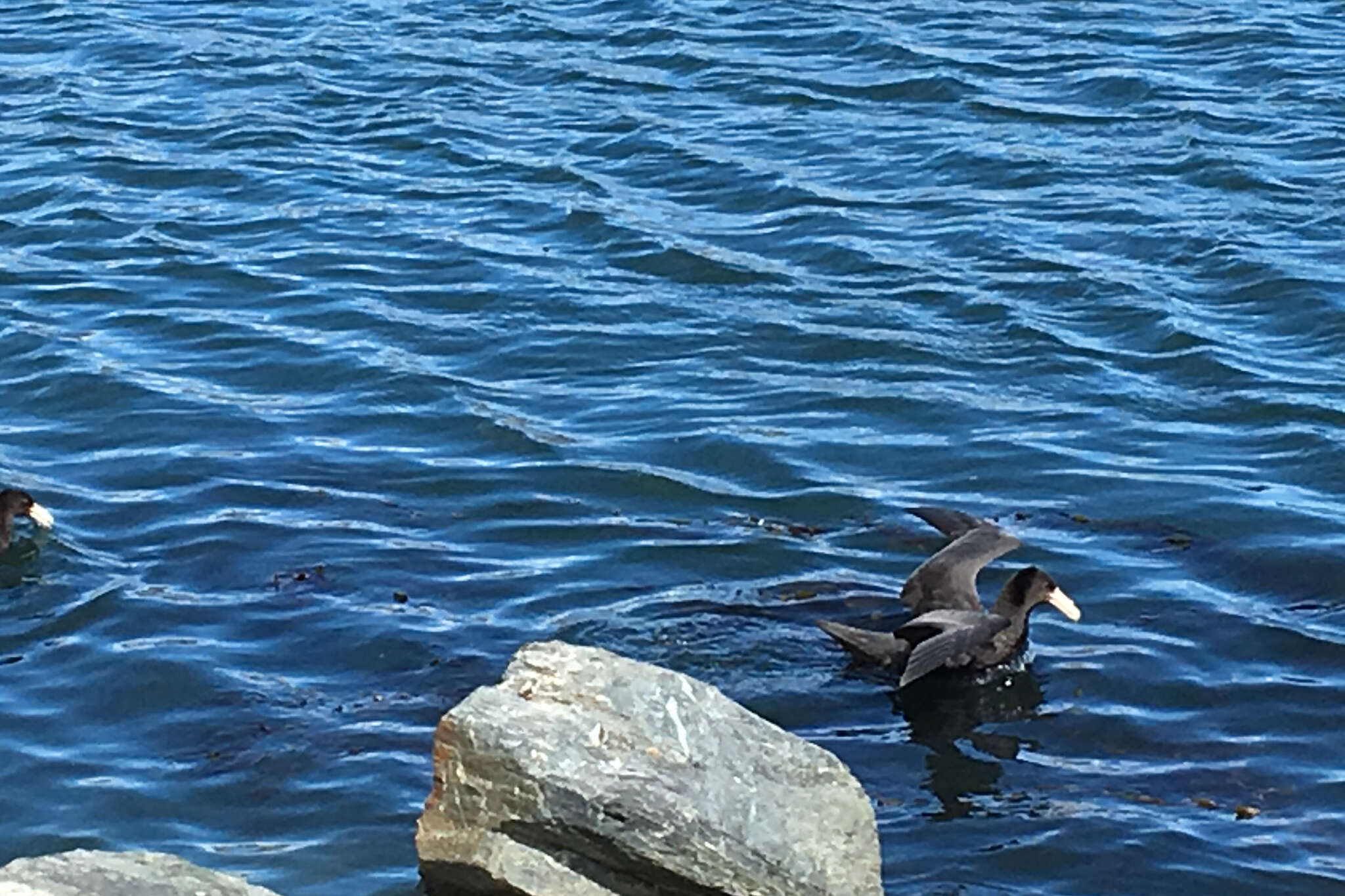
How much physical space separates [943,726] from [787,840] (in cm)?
281

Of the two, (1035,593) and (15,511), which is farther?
(15,511)

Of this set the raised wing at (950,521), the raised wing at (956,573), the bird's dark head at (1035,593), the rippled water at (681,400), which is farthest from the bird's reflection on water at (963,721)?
the raised wing at (950,521)

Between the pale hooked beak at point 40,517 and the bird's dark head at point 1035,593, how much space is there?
5.00m

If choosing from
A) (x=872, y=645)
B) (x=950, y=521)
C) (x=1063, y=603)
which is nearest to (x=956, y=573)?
(x=1063, y=603)

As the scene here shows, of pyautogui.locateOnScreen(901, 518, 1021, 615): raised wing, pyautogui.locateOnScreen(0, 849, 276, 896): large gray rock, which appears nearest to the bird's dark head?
pyautogui.locateOnScreen(901, 518, 1021, 615): raised wing

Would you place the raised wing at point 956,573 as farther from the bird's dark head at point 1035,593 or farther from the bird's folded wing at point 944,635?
the bird's folded wing at point 944,635

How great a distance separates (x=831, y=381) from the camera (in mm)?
15211

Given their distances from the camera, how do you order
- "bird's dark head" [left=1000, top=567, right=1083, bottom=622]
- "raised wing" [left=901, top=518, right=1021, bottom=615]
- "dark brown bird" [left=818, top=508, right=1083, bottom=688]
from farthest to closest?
"raised wing" [left=901, top=518, right=1021, bottom=615]
"bird's dark head" [left=1000, top=567, right=1083, bottom=622]
"dark brown bird" [left=818, top=508, right=1083, bottom=688]

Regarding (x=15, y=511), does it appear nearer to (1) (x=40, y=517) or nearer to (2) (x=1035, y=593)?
(1) (x=40, y=517)

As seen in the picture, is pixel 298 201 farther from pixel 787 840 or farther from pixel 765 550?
pixel 787 840

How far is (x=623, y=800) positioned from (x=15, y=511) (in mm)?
5560

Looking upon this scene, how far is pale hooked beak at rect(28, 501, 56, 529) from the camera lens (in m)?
12.7

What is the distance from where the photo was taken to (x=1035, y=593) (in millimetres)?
11664

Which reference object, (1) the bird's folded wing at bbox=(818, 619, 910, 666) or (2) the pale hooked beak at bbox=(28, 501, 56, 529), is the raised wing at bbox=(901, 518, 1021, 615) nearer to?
(1) the bird's folded wing at bbox=(818, 619, 910, 666)
